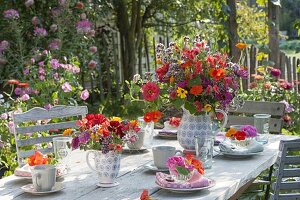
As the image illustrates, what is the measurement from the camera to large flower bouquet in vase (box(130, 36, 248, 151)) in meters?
2.91

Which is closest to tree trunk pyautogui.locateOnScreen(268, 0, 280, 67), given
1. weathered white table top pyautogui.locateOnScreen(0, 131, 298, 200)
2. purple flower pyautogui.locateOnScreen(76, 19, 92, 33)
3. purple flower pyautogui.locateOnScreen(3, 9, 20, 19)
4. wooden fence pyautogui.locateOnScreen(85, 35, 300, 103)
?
wooden fence pyautogui.locateOnScreen(85, 35, 300, 103)

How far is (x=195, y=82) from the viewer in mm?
2893

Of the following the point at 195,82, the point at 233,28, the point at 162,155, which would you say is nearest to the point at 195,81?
the point at 195,82

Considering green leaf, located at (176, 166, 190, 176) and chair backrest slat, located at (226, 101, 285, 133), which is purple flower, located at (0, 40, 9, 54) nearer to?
chair backrest slat, located at (226, 101, 285, 133)

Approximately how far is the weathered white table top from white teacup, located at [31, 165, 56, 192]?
4 cm

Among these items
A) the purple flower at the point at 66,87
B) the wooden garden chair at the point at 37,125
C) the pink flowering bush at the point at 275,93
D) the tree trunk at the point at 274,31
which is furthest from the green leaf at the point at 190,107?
the tree trunk at the point at 274,31

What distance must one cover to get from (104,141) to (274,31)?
443 cm

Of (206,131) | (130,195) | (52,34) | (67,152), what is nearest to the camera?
(130,195)

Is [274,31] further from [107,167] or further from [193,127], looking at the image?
[107,167]

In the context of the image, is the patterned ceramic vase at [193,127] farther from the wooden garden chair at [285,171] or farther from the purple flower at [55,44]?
the purple flower at [55,44]

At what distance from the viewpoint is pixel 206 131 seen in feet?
10.1

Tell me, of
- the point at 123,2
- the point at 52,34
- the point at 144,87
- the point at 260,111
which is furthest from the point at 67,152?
the point at 123,2

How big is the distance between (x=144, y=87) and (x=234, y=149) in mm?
568

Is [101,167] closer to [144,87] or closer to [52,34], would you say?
[144,87]
